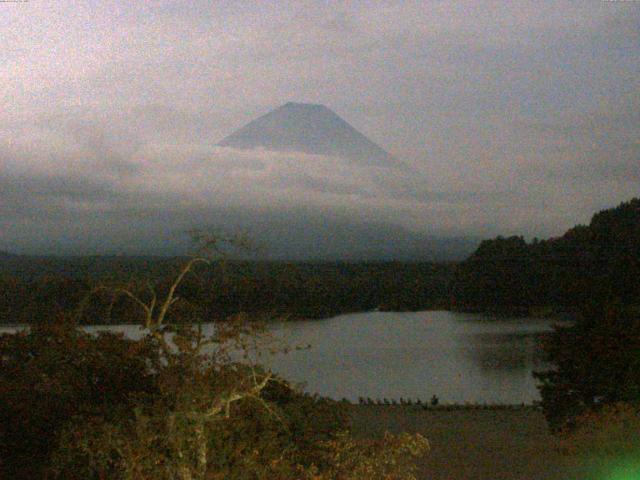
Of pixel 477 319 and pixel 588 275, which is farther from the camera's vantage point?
pixel 477 319

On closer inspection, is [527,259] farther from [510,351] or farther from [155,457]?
[155,457]

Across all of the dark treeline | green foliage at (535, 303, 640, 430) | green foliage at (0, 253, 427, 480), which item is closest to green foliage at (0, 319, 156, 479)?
green foliage at (0, 253, 427, 480)

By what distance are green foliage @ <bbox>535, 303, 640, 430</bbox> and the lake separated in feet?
12.4

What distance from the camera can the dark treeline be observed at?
10180 millimetres

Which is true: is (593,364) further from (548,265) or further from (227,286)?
(548,265)

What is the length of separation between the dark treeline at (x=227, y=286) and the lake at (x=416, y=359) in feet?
4.19

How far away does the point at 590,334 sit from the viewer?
13.2m

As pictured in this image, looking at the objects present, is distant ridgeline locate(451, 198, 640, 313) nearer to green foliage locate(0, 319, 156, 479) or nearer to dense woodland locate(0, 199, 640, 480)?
dense woodland locate(0, 199, 640, 480)

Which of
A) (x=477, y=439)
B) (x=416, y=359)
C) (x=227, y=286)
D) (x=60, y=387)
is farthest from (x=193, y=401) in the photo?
(x=416, y=359)

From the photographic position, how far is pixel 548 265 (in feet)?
154

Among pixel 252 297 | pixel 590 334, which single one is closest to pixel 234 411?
pixel 590 334

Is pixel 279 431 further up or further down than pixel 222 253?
further down

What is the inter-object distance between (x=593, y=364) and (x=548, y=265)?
3486 centimetres

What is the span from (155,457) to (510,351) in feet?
96.7
